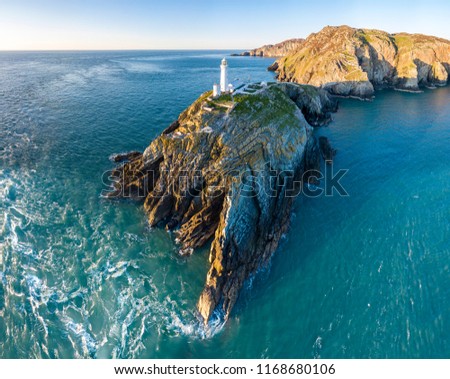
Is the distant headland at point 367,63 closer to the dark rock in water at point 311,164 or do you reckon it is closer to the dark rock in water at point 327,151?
the dark rock in water at point 327,151

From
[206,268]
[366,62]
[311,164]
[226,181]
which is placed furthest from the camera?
[366,62]

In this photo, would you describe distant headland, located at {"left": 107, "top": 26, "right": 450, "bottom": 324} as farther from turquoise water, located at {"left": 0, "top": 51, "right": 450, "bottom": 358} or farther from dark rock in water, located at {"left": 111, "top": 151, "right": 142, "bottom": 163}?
turquoise water, located at {"left": 0, "top": 51, "right": 450, "bottom": 358}

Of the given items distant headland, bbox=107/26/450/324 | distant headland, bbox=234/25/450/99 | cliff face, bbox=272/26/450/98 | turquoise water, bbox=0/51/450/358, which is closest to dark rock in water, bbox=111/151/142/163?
distant headland, bbox=107/26/450/324

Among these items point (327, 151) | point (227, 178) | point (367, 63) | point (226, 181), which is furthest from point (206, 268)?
point (367, 63)

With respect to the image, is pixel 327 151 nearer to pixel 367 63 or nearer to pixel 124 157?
pixel 124 157

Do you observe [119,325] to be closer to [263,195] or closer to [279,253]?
[279,253]

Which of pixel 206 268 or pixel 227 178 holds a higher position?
pixel 227 178

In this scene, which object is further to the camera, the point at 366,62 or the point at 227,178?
the point at 366,62

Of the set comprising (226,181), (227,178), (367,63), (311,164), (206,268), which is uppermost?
(367,63)

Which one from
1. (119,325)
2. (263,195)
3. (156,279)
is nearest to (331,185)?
(263,195)
